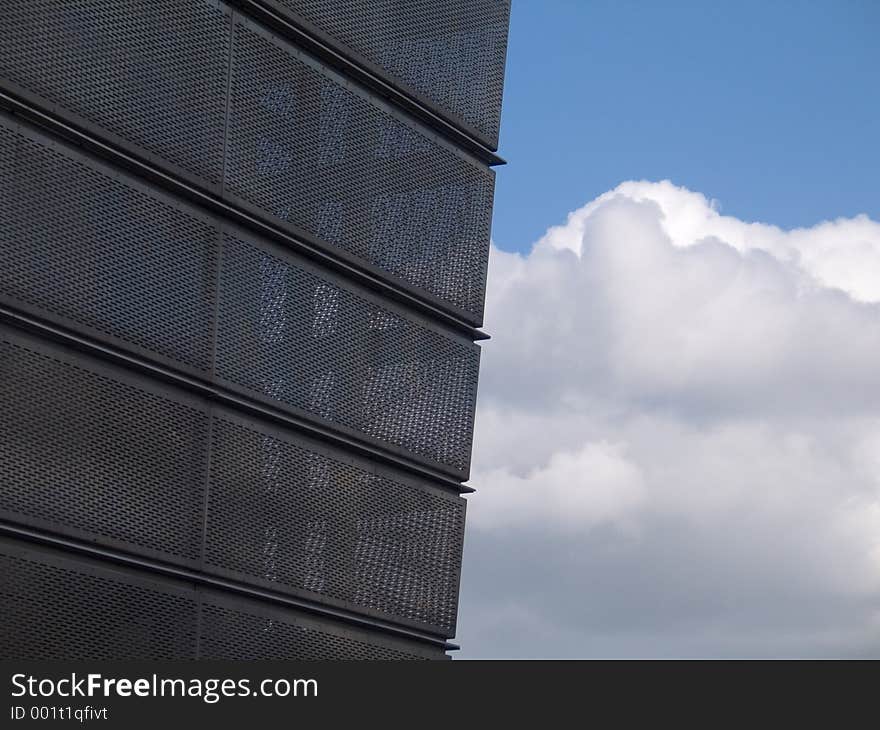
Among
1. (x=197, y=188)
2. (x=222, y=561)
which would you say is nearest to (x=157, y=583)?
(x=222, y=561)

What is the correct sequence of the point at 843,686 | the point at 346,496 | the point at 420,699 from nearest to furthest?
1. the point at 843,686
2. the point at 420,699
3. the point at 346,496

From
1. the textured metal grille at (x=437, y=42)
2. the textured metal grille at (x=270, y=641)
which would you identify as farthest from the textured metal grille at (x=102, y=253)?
the textured metal grille at (x=437, y=42)

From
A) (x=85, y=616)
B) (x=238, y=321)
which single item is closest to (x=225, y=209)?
(x=238, y=321)

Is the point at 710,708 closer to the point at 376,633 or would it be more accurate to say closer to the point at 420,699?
the point at 420,699

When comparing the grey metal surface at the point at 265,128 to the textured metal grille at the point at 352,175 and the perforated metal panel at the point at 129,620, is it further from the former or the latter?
the perforated metal panel at the point at 129,620

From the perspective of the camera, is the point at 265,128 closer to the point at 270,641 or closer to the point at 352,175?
the point at 352,175

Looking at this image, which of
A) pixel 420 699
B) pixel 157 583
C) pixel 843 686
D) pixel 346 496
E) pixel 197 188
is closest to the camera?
pixel 843 686

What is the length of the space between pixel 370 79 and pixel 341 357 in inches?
103

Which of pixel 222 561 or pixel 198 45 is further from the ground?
pixel 198 45

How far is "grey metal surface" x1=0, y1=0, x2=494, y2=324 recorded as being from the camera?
39.6 ft

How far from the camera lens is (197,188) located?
1295 cm

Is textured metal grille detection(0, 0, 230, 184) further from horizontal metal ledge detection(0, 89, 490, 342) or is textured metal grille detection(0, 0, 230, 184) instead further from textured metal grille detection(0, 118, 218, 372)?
textured metal grille detection(0, 118, 218, 372)

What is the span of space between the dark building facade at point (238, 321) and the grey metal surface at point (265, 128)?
0.02 m

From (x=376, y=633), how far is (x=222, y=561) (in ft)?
6.42
